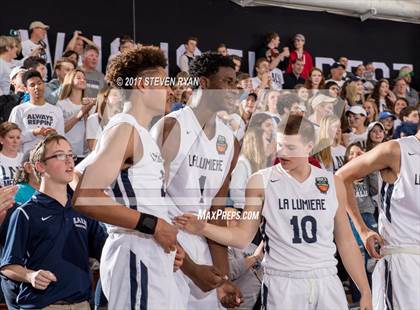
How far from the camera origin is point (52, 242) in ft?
13.3

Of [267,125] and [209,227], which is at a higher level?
[267,125]

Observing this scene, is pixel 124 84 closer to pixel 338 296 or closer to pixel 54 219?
pixel 54 219

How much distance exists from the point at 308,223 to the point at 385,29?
1133 centimetres

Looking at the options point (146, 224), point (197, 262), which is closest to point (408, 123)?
point (197, 262)

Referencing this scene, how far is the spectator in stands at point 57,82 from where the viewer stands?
7.93 metres

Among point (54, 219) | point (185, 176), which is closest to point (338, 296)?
point (185, 176)

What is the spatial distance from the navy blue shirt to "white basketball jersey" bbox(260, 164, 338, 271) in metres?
1.10

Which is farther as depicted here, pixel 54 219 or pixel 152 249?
pixel 54 219

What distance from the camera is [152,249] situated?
12.0 ft

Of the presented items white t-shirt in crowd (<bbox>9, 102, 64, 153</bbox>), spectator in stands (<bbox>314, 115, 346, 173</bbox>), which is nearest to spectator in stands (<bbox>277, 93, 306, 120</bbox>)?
spectator in stands (<bbox>314, 115, 346, 173</bbox>)

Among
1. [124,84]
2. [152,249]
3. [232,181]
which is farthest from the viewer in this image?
Result: [232,181]

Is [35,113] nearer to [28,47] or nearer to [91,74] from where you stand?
[91,74]

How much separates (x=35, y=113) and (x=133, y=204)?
3.93 meters

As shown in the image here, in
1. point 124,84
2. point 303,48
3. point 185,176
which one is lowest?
point 185,176
